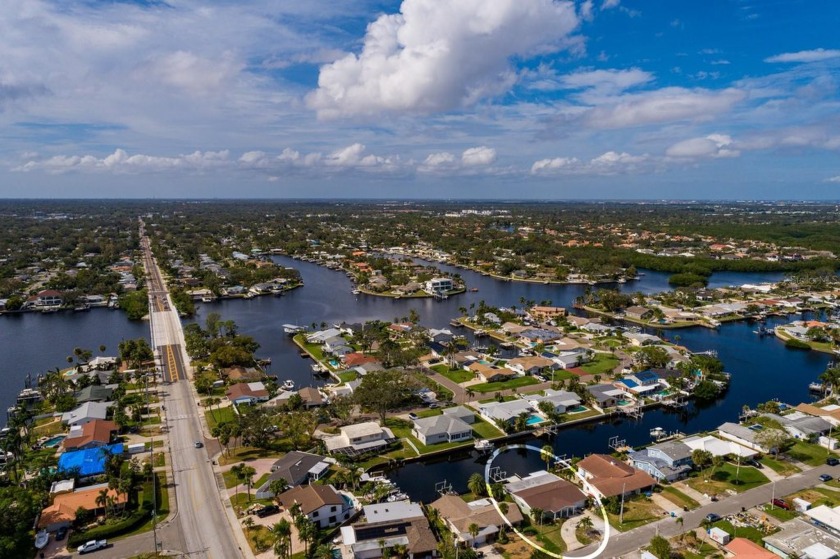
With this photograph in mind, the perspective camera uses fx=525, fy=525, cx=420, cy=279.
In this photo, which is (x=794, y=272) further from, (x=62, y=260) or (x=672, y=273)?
(x=62, y=260)

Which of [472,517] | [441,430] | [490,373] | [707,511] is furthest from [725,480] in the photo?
[490,373]

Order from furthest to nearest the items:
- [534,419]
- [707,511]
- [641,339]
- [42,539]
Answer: [641,339]
[534,419]
[707,511]
[42,539]

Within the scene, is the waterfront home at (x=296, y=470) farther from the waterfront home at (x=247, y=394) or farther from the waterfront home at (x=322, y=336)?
the waterfront home at (x=322, y=336)

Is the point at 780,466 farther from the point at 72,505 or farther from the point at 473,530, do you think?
the point at 72,505

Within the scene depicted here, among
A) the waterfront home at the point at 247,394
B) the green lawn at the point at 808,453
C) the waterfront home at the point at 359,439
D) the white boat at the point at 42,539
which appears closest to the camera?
the white boat at the point at 42,539

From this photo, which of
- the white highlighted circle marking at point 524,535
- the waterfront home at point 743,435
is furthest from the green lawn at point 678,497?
the waterfront home at point 743,435

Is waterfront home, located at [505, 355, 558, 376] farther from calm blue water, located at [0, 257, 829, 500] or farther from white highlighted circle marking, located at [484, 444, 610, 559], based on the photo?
white highlighted circle marking, located at [484, 444, 610, 559]

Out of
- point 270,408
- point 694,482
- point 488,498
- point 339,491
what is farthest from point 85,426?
point 694,482
